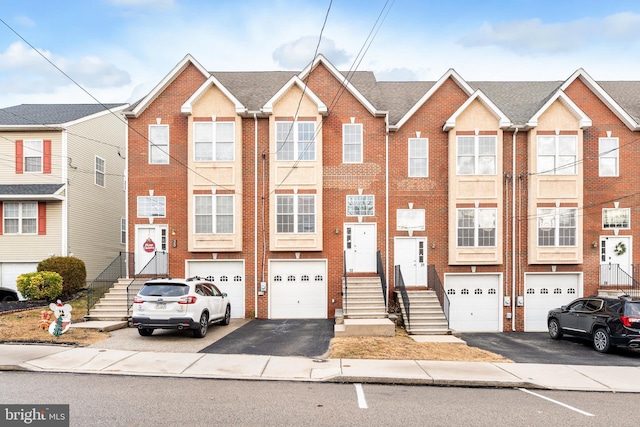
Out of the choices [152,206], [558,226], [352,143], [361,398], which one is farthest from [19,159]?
[558,226]

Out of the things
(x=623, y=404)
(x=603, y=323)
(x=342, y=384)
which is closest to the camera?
(x=623, y=404)

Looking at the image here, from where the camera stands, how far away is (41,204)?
23.6 m

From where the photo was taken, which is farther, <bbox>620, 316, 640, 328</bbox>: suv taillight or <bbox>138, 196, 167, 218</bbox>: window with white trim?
<bbox>138, 196, 167, 218</bbox>: window with white trim

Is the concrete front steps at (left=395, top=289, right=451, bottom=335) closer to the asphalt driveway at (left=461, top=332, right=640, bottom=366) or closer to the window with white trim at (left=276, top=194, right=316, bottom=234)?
the asphalt driveway at (left=461, top=332, right=640, bottom=366)

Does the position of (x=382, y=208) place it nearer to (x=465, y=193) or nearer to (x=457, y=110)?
(x=465, y=193)

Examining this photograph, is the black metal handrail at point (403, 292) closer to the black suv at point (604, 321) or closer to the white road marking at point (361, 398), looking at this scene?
the black suv at point (604, 321)

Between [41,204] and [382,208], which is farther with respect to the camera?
[41,204]

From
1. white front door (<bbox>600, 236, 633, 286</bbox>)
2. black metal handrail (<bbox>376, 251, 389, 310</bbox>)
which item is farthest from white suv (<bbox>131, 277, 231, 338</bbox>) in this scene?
white front door (<bbox>600, 236, 633, 286</bbox>)

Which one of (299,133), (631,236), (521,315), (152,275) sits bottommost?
(521,315)

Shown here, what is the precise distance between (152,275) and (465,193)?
43.3ft

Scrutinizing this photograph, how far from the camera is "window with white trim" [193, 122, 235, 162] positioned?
67.9ft

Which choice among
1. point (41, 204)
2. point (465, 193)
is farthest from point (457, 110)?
point (41, 204)

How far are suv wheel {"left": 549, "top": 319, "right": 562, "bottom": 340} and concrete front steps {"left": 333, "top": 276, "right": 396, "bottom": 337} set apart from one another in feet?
19.6

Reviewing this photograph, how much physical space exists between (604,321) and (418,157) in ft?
31.0
